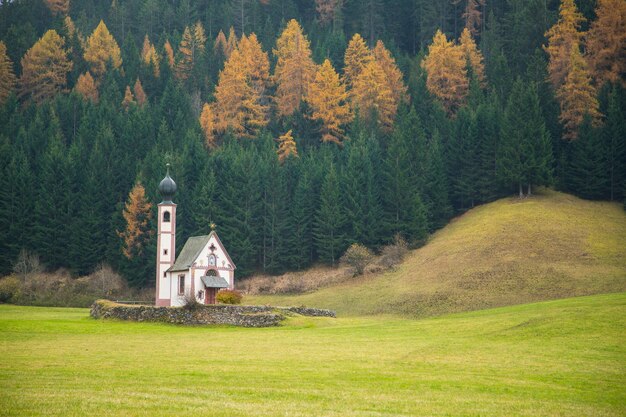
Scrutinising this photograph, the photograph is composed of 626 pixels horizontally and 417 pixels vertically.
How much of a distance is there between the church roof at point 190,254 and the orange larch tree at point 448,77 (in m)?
48.4

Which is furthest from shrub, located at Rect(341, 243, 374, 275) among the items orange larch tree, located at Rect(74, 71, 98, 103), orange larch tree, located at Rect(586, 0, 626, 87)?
orange larch tree, located at Rect(74, 71, 98, 103)

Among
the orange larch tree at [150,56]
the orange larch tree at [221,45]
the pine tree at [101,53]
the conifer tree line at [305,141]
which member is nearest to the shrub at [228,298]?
the conifer tree line at [305,141]

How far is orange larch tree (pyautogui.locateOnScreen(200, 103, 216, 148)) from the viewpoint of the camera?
10619cm

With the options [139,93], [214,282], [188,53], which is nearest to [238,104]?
[139,93]

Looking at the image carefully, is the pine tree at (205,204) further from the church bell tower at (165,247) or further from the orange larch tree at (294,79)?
the orange larch tree at (294,79)

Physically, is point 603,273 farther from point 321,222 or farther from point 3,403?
point 3,403

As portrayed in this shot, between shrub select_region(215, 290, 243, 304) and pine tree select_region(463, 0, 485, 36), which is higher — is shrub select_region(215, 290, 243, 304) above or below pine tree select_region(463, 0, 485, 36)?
below

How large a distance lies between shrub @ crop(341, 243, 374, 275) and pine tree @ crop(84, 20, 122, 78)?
209 feet

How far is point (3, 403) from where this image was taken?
20484 millimetres

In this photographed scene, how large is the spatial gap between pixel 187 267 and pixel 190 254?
2.22 m

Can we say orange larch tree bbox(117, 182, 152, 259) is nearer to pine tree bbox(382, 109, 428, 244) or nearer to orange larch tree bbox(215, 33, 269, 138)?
orange larch tree bbox(215, 33, 269, 138)

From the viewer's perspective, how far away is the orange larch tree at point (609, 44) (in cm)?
9284

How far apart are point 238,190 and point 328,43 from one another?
4689cm

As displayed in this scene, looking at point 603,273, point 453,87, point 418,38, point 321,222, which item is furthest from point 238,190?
point 418,38
